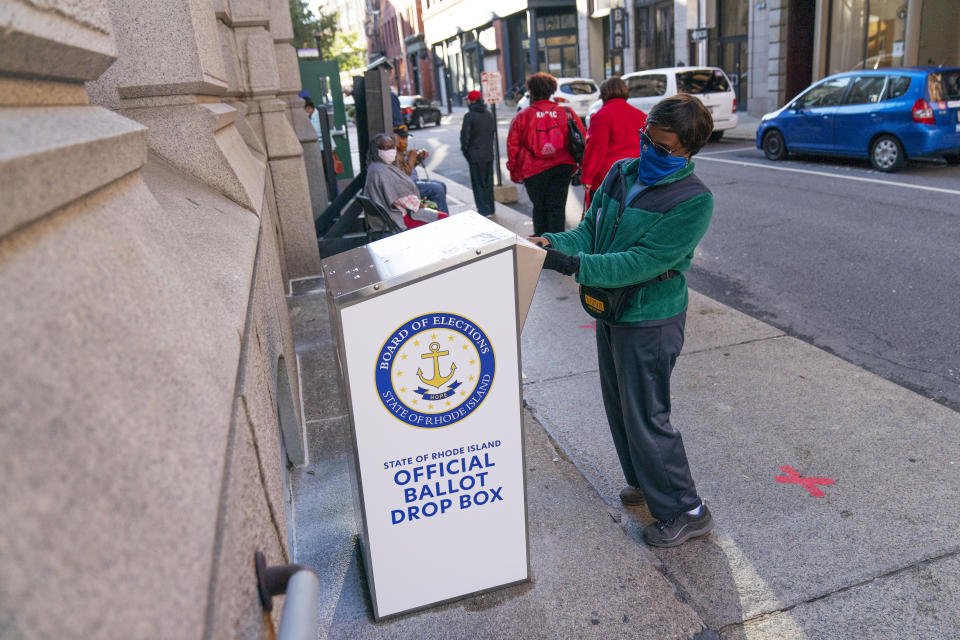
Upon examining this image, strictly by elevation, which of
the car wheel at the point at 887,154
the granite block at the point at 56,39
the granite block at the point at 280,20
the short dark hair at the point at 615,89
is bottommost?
the car wheel at the point at 887,154

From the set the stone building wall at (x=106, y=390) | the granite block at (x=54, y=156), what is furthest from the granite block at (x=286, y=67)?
the granite block at (x=54, y=156)

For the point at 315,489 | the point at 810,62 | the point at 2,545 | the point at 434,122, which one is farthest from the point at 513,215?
the point at 434,122

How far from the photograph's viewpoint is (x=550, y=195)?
7.92 m

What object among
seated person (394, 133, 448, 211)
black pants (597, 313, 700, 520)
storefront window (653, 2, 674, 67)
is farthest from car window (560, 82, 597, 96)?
black pants (597, 313, 700, 520)

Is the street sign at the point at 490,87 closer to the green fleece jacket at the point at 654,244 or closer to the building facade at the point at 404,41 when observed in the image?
the green fleece jacket at the point at 654,244

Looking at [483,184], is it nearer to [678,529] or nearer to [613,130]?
[613,130]

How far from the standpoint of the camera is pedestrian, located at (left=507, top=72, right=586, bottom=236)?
24.6ft

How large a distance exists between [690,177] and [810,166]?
1259cm

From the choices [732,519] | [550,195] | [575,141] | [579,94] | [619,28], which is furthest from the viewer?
[619,28]

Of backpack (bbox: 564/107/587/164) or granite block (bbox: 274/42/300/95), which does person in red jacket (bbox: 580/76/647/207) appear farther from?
granite block (bbox: 274/42/300/95)

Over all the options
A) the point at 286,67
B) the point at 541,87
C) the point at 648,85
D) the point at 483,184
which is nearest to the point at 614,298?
the point at 541,87

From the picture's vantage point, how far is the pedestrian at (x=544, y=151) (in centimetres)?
750

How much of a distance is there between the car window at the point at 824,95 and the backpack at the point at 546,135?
8568mm

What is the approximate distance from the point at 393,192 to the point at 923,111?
9698mm
